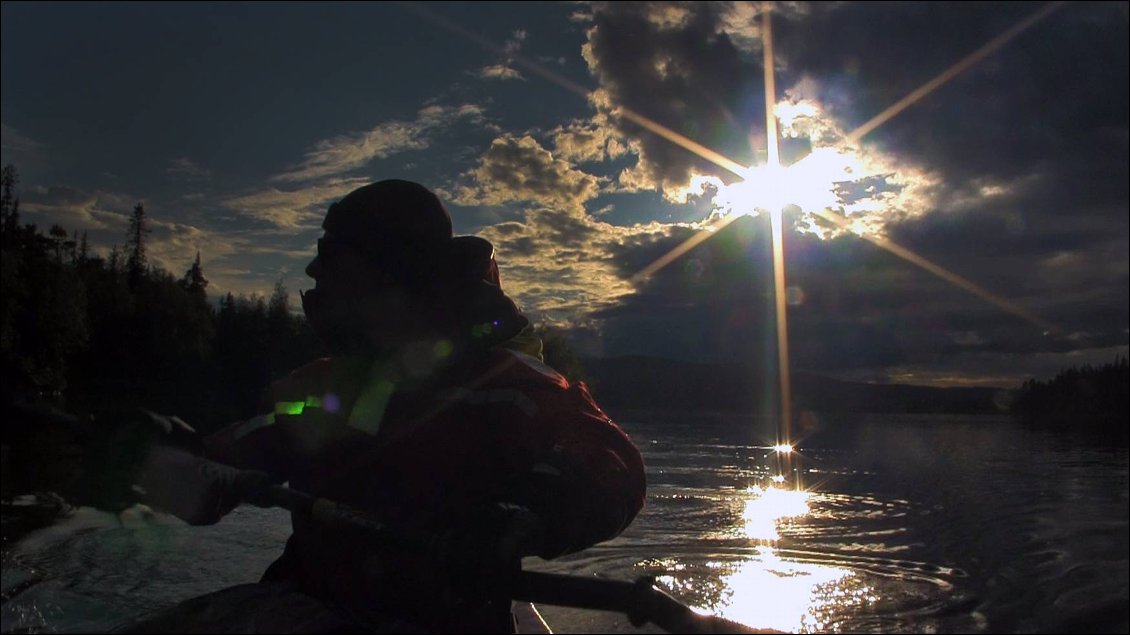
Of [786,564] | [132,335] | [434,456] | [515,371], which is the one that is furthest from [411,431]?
[132,335]

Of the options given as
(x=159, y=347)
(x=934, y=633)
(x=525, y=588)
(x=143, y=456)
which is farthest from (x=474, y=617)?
(x=159, y=347)

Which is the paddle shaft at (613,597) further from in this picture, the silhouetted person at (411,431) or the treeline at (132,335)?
the treeline at (132,335)

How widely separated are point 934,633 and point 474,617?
3.31 m

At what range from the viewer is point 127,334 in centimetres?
7725

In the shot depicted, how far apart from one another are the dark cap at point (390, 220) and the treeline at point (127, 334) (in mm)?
53228

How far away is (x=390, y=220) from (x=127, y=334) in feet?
276

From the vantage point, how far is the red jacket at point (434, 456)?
2553 mm

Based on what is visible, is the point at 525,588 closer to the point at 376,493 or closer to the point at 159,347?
the point at 376,493

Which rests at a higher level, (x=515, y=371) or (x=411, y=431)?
(x=515, y=371)

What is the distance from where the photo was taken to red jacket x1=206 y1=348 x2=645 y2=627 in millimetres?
2553

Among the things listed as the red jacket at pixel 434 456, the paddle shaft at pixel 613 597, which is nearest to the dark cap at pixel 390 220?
the red jacket at pixel 434 456

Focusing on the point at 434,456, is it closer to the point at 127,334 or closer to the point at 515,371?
the point at 515,371

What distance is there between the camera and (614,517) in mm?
2637

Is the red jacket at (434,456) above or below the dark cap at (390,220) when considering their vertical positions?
below
